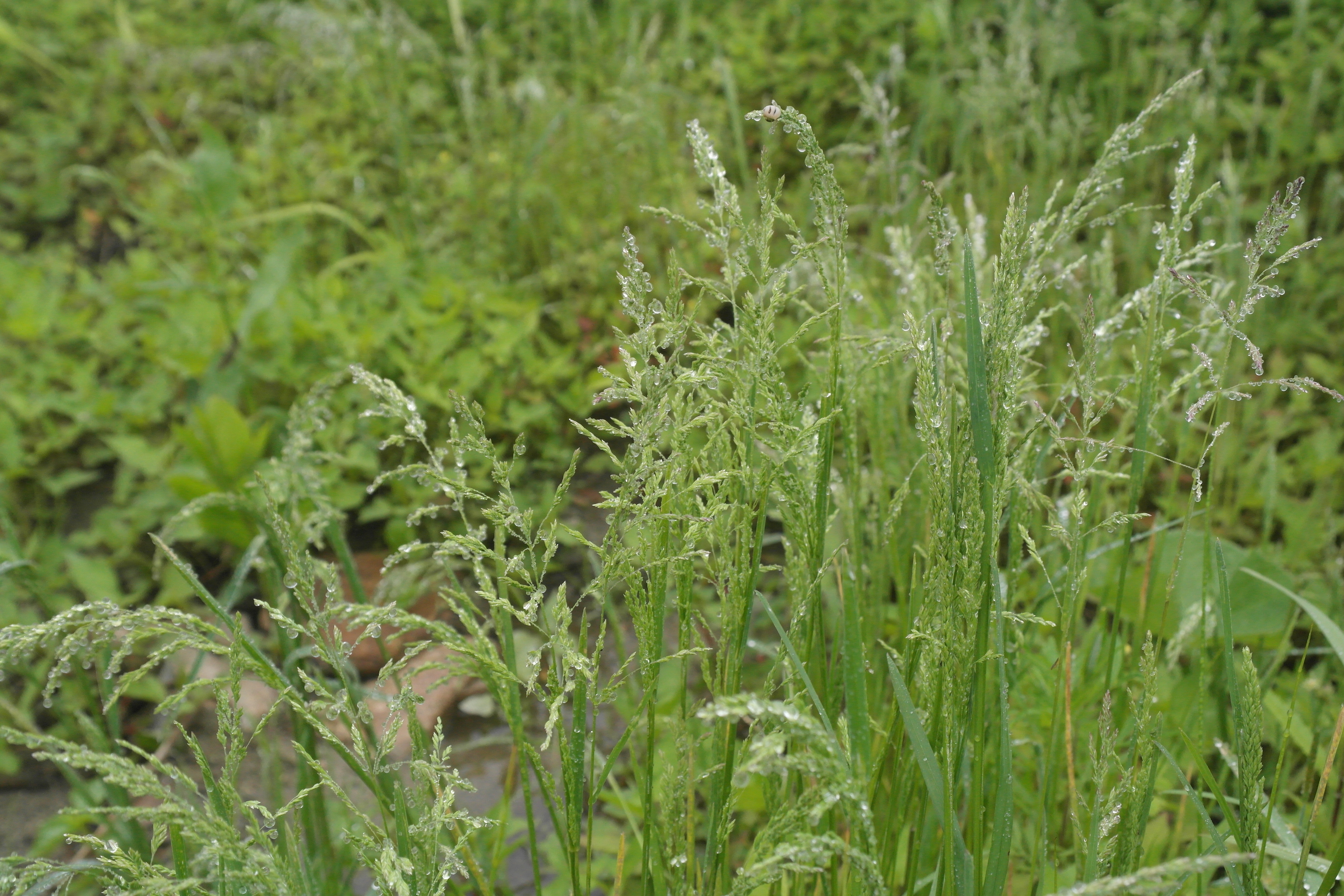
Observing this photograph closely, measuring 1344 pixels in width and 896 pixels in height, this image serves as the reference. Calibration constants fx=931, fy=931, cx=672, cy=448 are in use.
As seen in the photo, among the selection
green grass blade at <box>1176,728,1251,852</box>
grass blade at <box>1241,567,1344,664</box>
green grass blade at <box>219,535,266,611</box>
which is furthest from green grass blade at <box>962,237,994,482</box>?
green grass blade at <box>219,535,266,611</box>

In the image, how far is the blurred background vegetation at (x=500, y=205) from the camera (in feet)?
8.03

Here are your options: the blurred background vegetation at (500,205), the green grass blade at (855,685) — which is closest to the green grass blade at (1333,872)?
the green grass blade at (855,685)

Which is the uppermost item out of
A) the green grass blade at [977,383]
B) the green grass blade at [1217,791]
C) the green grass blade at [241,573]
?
the green grass blade at [977,383]

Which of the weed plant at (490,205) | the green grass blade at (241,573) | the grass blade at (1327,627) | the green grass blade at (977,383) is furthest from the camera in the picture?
the weed plant at (490,205)

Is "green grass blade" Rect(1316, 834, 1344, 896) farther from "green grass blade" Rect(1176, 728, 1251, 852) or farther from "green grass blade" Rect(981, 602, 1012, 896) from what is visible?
"green grass blade" Rect(981, 602, 1012, 896)

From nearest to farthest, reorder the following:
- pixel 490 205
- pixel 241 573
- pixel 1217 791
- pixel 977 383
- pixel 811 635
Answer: pixel 977 383
pixel 1217 791
pixel 811 635
pixel 241 573
pixel 490 205

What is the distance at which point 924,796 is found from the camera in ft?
3.51

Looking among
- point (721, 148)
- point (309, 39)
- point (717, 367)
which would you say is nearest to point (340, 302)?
point (721, 148)

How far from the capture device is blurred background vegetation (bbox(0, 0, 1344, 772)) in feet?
8.03

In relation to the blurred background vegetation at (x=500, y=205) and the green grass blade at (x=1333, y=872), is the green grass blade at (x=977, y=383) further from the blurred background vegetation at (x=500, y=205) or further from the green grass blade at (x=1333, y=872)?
the blurred background vegetation at (x=500, y=205)

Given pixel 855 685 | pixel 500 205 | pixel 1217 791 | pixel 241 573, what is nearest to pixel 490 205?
pixel 500 205

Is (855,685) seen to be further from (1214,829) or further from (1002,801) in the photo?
(1214,829)

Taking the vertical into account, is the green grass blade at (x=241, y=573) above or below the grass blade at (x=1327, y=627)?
above

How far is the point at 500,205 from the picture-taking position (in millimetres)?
3350
